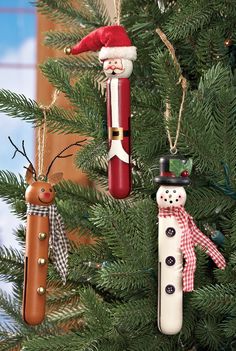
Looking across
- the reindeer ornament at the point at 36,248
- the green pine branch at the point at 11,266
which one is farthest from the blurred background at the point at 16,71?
the reindeer ornament at the point at 36,248

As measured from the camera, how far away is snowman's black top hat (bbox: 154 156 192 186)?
0.67 meters

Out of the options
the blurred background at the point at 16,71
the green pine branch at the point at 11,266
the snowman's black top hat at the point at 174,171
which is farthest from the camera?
the blurred background at the point at 16,71

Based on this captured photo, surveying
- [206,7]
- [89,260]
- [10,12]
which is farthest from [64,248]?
[10,12]

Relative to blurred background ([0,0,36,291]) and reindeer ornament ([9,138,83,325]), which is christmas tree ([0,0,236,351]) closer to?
reindeer ornament ([9,138,83,325])

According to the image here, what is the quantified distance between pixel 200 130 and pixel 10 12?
100cm

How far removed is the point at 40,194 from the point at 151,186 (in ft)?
0.48

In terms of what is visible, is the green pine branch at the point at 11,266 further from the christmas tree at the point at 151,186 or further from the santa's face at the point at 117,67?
the santa's face at the point at 117,67

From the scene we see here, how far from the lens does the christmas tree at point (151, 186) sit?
72 centimetres

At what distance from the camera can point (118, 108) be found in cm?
69

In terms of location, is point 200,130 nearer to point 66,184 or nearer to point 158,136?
point 158,136

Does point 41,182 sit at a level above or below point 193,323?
above

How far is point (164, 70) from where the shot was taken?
0.70 metres

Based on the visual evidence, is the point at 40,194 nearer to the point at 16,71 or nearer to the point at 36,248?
the point at 36,248

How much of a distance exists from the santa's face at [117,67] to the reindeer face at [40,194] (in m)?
0.13
